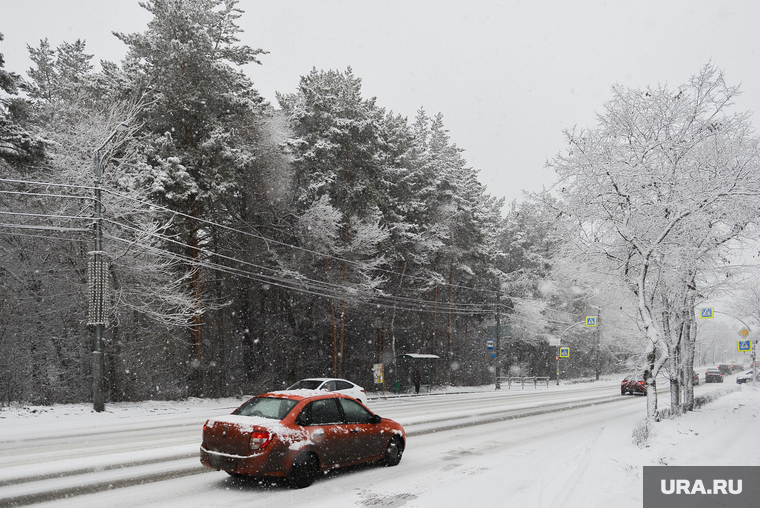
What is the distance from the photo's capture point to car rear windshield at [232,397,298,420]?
350 inches

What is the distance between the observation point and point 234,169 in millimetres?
26516

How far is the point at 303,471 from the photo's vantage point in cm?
851

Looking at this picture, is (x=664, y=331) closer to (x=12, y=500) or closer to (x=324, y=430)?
(x=324, y=430)

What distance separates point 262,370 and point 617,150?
81.0 feet

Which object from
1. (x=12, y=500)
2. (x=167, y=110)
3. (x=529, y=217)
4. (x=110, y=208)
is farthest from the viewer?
(x=529, y=217)

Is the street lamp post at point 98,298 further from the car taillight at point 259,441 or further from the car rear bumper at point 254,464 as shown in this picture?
the car taillight at point 259,441

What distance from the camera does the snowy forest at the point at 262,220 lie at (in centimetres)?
1542

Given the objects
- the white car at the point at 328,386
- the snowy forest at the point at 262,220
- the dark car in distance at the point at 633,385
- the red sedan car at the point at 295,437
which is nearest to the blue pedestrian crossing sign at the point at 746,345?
the dark car in distance at the point at 633,385

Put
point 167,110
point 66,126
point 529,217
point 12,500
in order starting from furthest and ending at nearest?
point 529,217 → point 167,110 → point 66,126 → point 12,500

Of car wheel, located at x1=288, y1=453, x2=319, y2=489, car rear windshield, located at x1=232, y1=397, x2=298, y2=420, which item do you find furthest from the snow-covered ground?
car rear windshield, located at x1=232, y1=397, x2=298, y2=420

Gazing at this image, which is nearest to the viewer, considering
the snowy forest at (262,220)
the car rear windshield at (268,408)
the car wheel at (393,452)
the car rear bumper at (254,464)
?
the car rear bumper at (254,464)

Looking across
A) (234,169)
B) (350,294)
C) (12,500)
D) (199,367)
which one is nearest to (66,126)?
(234,169)

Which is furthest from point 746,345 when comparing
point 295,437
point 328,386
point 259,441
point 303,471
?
point 259,441
